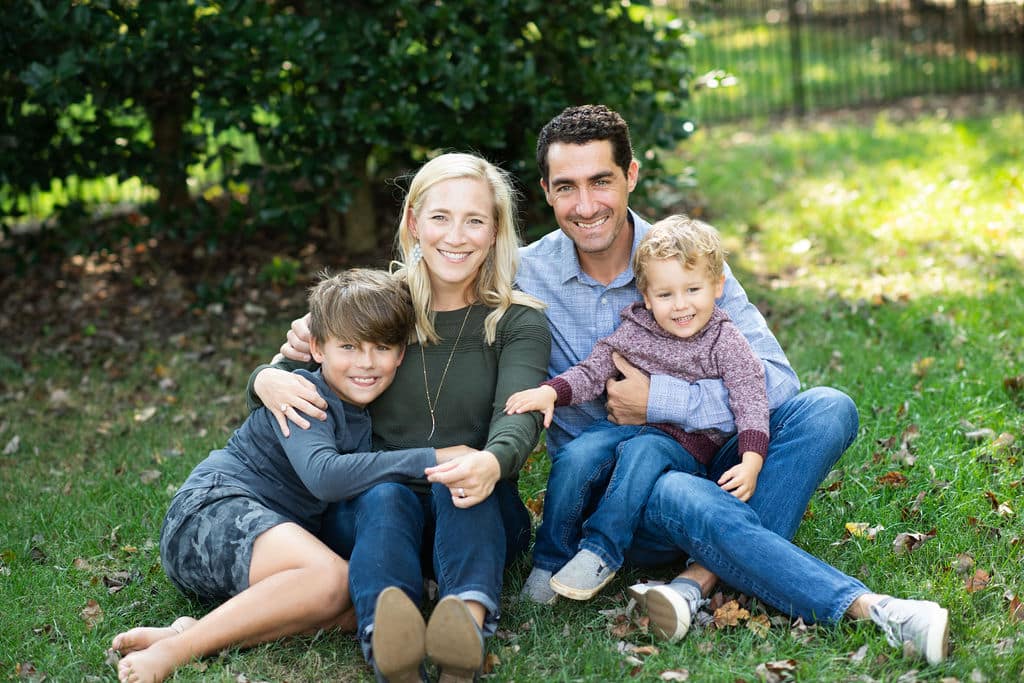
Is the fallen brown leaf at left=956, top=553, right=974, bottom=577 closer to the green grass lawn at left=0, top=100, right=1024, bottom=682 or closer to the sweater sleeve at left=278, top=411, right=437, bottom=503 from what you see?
the green grass lawn at left=0, top=100, right=1024, bottom=682

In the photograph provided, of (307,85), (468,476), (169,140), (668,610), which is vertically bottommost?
(668,610)

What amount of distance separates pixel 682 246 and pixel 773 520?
97 centimetres

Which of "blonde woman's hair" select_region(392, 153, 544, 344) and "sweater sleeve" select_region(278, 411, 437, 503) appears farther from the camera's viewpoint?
"blonde woman's hair" select_region(392, 153, 544, 344)

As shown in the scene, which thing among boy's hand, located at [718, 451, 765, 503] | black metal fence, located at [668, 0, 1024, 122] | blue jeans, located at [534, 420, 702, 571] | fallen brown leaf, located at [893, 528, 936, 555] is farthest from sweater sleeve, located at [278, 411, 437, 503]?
black metal fence, located at [668, 0, 1024, 122]

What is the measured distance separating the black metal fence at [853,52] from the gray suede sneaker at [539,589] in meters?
8.58

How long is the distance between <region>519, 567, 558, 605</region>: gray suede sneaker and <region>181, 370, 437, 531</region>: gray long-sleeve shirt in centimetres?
59

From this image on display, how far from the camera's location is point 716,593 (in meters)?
3.54

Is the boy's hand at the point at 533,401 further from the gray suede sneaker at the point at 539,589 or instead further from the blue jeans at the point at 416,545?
the gray suede sneaker at the point at 539,589

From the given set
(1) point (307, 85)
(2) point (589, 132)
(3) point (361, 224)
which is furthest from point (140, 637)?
(3) point (361, 224)

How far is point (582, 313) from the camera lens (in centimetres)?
409

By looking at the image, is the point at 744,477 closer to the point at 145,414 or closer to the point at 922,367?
the point at 922,367

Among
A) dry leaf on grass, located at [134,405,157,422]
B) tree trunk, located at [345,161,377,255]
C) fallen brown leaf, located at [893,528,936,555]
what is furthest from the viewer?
tree trunk, located at [345,161,377,255]

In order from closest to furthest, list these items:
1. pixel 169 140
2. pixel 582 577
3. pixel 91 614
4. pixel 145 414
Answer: pixel 582 577 < pixel 91 614 < pixel 145 414 < pixel 169 140

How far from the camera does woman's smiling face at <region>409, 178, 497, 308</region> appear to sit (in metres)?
3.71
